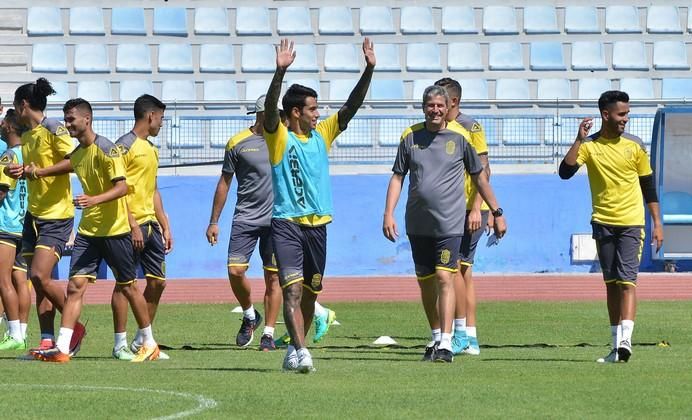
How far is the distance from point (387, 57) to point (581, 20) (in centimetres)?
454

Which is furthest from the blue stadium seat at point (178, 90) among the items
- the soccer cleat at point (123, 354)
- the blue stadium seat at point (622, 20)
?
the soccer cleat at point (123, 354)

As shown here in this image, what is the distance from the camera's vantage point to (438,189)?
1166 cm

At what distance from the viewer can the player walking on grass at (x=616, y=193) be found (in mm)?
11500

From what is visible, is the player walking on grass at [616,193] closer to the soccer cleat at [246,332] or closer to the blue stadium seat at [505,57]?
the soccer cleat at [246,332]

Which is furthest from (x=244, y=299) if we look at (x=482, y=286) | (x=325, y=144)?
(x=482, y=286)

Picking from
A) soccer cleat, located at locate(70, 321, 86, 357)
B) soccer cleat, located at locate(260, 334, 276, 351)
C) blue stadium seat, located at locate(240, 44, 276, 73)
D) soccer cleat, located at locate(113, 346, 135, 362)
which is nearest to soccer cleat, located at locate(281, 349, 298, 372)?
soccer cleat, located at locate(113, 346, 135, 362)

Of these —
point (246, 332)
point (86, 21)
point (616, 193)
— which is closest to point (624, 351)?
point (616, 193)

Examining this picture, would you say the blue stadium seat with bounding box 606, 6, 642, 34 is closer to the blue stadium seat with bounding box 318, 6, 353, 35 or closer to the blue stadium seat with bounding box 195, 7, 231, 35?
the blue stadium seat with bounding box 318, 6, 353, 35

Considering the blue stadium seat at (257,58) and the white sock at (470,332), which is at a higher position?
the blue stadium seat at (257,58)

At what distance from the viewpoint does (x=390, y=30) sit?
103ft

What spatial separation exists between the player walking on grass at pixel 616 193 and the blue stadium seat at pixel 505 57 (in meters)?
19.5

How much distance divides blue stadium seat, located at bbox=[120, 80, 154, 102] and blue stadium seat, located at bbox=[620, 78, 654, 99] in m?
10.2

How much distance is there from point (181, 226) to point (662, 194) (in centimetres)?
899

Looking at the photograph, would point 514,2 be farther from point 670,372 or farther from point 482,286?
point 670,372
